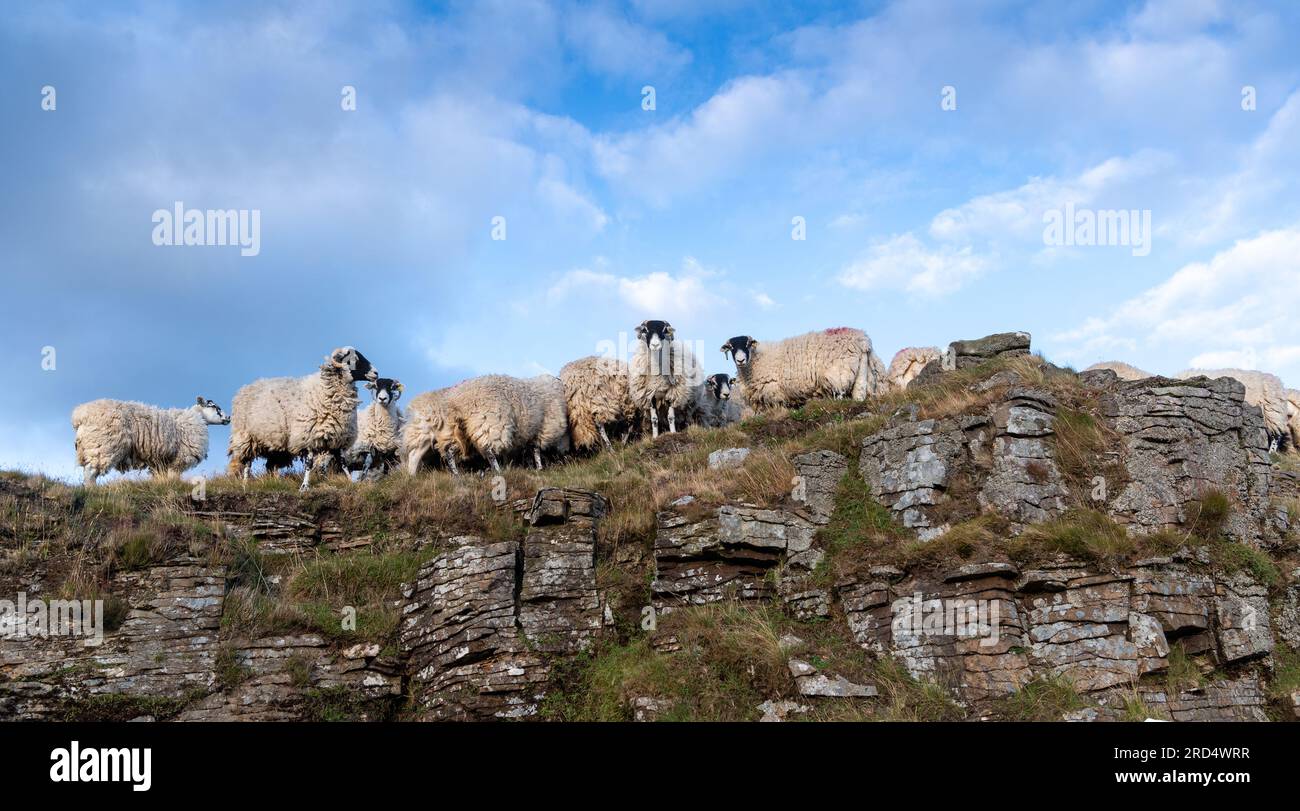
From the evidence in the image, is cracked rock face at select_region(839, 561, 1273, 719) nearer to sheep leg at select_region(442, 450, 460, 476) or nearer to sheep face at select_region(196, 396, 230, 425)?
sheep leg at select_region(442, 450, 460, 476)

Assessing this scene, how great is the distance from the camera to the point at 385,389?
76.7ft

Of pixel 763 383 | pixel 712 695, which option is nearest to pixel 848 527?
pixel 712 695

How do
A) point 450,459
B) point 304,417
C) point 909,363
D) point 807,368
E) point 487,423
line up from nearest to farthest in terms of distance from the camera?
point 304,417 < point 487,423 < point 450,459 < point 807,368 < point 909,363

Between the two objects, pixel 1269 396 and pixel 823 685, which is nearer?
pixel 823 685

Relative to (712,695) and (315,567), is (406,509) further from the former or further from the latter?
(712,695)

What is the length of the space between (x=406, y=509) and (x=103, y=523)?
16.1ft

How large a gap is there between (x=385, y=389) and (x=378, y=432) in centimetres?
110

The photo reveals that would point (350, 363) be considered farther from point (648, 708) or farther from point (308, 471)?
point (648, 708)

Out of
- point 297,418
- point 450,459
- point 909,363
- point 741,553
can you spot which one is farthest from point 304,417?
point 909,363

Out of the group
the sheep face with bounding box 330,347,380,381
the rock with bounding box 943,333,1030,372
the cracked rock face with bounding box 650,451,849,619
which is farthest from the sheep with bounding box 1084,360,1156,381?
the sheep face with bounding box 330,347,380,381

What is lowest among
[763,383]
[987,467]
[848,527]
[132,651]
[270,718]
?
[270,718]

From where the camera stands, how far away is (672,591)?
14203 millimetres

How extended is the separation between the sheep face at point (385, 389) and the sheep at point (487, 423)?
1.07 metres

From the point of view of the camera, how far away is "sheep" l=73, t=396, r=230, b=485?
21.1 metres
